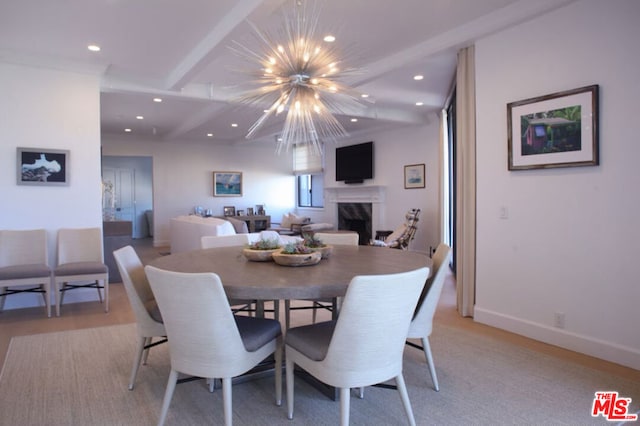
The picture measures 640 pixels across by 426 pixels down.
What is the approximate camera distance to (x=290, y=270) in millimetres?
2209

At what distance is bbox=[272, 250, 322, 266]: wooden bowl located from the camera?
229 centimetres

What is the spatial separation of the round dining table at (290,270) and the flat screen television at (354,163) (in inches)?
233

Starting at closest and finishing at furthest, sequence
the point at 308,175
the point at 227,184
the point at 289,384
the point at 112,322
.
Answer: the point at 289,384, the point at 112,322, the point at 227,184, the point at 308,175

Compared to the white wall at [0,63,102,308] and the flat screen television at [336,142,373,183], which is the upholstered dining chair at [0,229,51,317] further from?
the flat screen television at [336,142,373,183]

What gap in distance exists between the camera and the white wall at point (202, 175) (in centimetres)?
955

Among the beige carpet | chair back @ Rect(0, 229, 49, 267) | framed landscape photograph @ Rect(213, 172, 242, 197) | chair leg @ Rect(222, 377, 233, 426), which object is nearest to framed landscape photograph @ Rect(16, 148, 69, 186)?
chair back @ Rect(0, 229, 49, 267)

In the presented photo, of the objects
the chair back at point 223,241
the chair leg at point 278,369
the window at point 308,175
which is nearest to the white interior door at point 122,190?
the window at point 308,175

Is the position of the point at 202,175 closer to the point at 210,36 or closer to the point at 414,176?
the point at 414,176

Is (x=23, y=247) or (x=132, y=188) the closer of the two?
(x=23, y=247)

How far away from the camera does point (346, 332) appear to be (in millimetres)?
1675

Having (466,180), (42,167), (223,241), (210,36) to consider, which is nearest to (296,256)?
(223,241)

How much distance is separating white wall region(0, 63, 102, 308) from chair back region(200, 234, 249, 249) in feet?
6.76

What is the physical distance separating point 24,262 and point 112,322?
1.27m

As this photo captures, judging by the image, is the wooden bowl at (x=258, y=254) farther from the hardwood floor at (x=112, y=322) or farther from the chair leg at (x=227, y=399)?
the hardwood floor at (x=112, y=322)
